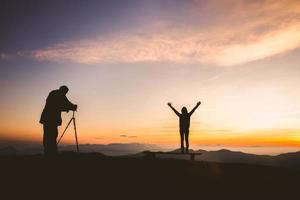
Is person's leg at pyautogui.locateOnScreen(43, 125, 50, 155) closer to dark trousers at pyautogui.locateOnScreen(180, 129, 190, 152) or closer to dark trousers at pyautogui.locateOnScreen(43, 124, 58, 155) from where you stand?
dark trousers at pyautogui.locateOnScreen(43, 124, 58, 155)

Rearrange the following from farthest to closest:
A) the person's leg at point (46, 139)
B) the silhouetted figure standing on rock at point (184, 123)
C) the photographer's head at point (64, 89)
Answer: the silhouetted figure standing on rock at point (184, 123) < the photographer's head at point (64, 89) < the person's leg at point (46, 139)

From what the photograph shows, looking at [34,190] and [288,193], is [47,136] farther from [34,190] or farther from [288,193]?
[288,193]

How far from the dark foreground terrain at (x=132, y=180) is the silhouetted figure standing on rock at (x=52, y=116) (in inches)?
36.9

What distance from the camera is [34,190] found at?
8.59 m

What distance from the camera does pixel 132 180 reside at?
10.3m

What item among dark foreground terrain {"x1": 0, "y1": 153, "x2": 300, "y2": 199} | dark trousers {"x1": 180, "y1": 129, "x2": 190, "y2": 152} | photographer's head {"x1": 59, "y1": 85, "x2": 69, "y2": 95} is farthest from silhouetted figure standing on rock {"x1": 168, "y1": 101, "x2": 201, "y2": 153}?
photographer's head {"x1": 59, "y1": 85, "x2": 69, "y2": 95}

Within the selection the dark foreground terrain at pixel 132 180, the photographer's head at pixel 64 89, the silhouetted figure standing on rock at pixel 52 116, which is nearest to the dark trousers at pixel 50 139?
the silhouetted figure standing on rock at pixel 52 116

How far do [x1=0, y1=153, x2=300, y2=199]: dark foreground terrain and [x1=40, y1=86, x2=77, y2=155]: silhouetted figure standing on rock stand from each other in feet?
3.08

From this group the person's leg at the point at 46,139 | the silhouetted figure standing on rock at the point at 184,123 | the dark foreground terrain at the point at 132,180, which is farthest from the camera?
the silhouetted figure standing on rock at the point at 184,123

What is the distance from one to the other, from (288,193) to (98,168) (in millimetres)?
7296

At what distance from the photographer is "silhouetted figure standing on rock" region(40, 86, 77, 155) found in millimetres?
12648

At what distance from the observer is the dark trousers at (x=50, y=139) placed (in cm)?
1260

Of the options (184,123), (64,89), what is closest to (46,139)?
(64,89)

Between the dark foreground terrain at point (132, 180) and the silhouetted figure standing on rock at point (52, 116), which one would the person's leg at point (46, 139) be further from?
the dark foreground terrain at point (132, 180)
